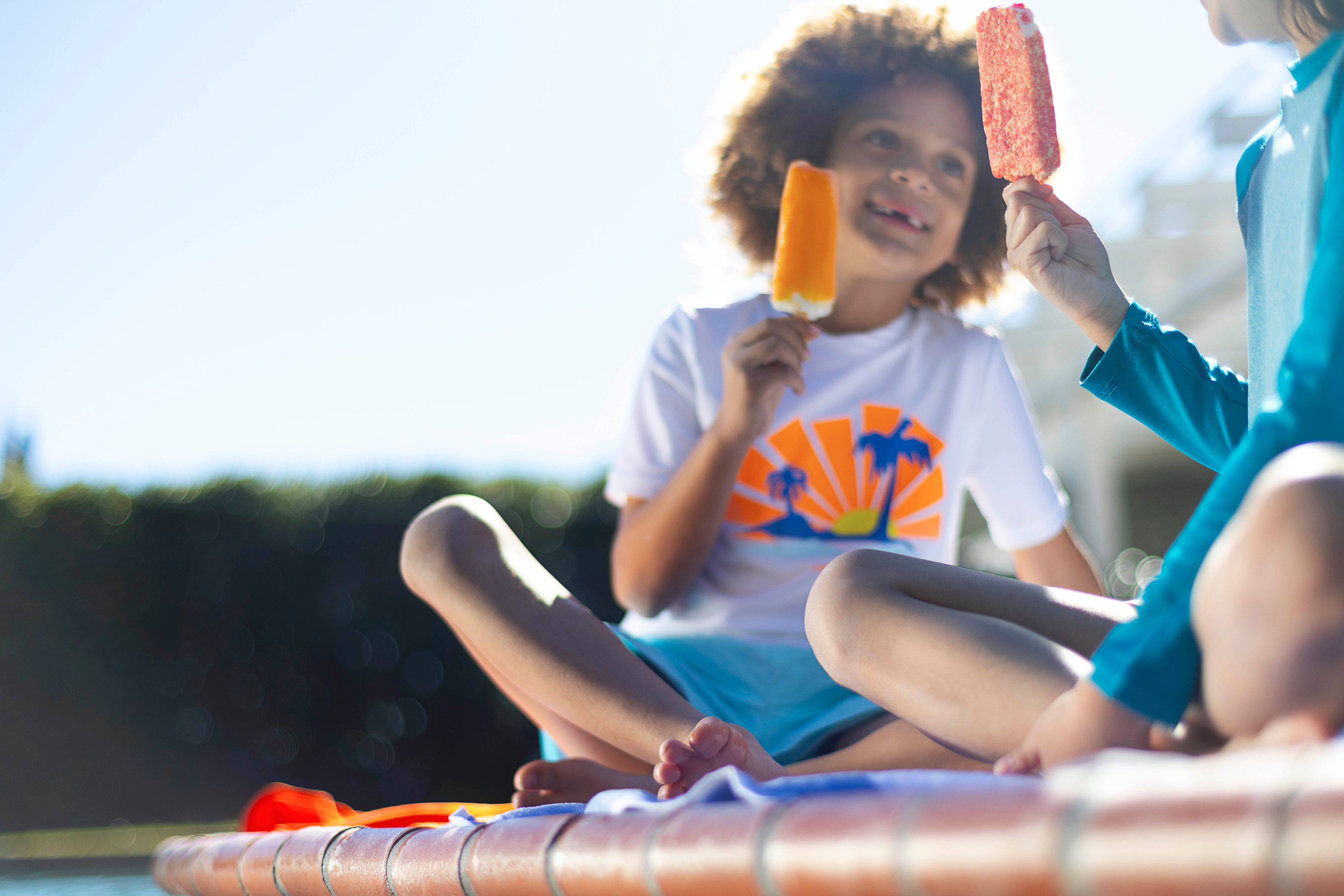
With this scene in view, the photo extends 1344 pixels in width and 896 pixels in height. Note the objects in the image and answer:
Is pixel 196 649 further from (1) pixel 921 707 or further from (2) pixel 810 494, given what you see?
(1) pixel 921 707

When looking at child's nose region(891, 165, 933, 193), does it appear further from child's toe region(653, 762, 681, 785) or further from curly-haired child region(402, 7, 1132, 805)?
child's toe region(653, 762, 681, 785)

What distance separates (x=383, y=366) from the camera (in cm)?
1010

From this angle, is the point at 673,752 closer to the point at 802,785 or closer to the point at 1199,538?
the point at 802,785

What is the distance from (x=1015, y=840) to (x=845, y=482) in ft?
5.24

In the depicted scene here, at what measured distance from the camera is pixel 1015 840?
531mm

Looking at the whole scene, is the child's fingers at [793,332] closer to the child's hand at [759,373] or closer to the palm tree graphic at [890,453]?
the child's hand at [759,373]

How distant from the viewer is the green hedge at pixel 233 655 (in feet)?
16.7

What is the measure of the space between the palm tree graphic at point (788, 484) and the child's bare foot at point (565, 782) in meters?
0.73

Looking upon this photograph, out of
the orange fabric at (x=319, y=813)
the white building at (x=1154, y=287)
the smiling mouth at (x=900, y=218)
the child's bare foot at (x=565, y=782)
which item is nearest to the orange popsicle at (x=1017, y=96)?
the smiling mouth at (x=900, y=218)

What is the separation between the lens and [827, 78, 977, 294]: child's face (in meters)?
2.19

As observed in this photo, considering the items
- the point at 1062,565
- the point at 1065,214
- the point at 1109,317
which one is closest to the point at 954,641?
the point at 1109,317

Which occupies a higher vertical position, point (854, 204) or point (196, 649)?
point (854, 204)

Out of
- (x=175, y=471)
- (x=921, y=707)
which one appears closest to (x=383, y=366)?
(x=175, y=471)

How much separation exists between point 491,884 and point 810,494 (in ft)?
4.29
